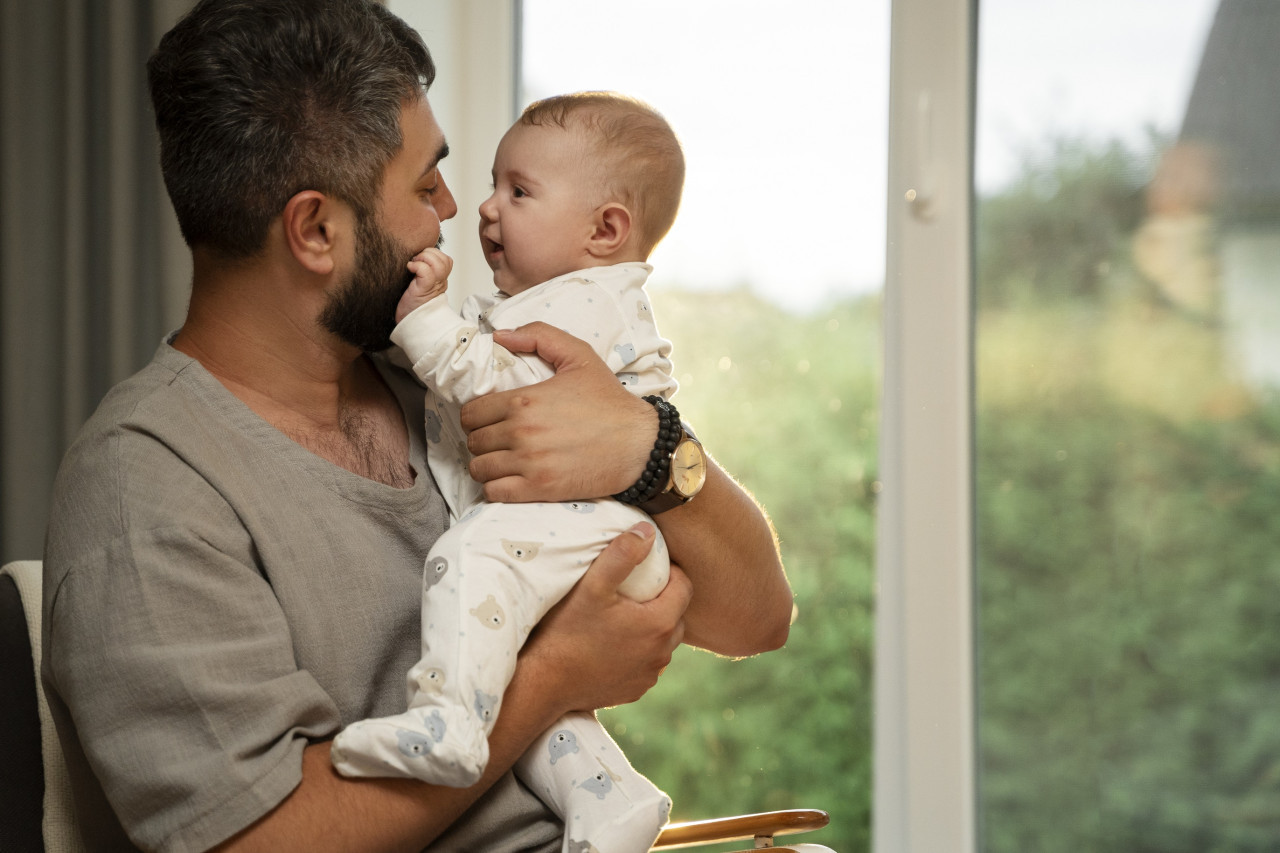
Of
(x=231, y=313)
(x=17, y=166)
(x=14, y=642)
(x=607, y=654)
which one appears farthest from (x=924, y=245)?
(x=17, y=166)

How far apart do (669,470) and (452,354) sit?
12.6 inches

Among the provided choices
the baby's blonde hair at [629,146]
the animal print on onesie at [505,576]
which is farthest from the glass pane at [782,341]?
the animal print on onesie at [505,576]

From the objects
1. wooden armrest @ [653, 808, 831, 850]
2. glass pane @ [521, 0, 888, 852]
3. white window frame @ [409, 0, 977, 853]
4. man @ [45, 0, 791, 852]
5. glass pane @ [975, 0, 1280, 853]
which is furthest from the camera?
glass pane @ [521, 0, 888, 852]

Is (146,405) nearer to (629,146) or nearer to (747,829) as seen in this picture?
(629,146)

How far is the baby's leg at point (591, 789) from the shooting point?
1.23 metres

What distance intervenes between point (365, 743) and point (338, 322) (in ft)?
1.95

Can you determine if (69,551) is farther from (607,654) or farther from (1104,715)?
(1104,715)

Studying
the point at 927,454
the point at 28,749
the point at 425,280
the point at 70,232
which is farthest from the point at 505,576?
the point at 70,232

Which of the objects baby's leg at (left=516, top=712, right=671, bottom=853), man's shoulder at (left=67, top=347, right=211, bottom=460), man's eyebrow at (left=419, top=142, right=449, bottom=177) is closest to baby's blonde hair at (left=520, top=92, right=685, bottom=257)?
man's eyebrow at (left=419, top=142, right=449, bottom=177)

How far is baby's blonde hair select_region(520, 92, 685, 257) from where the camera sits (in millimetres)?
1441

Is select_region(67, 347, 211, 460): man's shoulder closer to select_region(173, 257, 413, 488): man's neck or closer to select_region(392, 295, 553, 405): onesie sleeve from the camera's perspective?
select_region(173, 257, 413, 488): man's neck

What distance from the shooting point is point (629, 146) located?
146 centimetres

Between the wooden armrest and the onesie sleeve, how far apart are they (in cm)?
78

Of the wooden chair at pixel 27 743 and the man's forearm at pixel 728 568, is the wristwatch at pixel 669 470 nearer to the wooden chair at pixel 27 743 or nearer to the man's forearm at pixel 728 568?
the man's forearm at pixel 728 568
